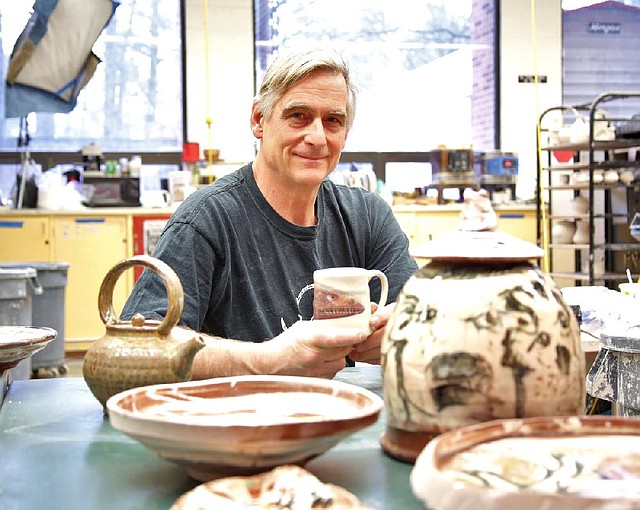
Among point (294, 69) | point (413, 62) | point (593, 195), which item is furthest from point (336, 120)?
point (413, 62)

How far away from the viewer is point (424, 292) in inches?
35.7

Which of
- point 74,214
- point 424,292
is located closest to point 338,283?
point 424,292

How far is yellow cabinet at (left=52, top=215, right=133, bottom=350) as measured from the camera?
6.41 m

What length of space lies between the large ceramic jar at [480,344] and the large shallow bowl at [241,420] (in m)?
0.06

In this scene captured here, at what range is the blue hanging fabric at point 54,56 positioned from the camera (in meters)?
5.66

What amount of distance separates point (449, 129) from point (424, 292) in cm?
703

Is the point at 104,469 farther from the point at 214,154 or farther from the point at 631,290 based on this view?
the point at 214,154

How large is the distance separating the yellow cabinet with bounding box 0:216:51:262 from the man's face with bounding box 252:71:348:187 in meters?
4.78

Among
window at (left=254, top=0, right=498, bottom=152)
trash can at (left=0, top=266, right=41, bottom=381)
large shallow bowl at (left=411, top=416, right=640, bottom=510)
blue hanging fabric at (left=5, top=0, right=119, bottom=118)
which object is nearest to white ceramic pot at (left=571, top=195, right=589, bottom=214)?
window at (left=254, top=0, right=498, bottom=152)

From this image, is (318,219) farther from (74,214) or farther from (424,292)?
(74,214)

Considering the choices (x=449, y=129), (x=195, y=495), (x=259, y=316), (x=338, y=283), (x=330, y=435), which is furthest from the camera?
(x=449, y=129)

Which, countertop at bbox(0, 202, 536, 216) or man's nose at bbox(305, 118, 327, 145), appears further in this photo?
countertop at bbox(0, 202, 536, 216)

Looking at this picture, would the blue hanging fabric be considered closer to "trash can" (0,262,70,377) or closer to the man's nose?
"trash can" (0,262,70,377)

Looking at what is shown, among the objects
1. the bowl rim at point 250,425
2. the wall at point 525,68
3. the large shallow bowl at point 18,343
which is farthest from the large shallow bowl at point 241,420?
the wall at point 525,68
